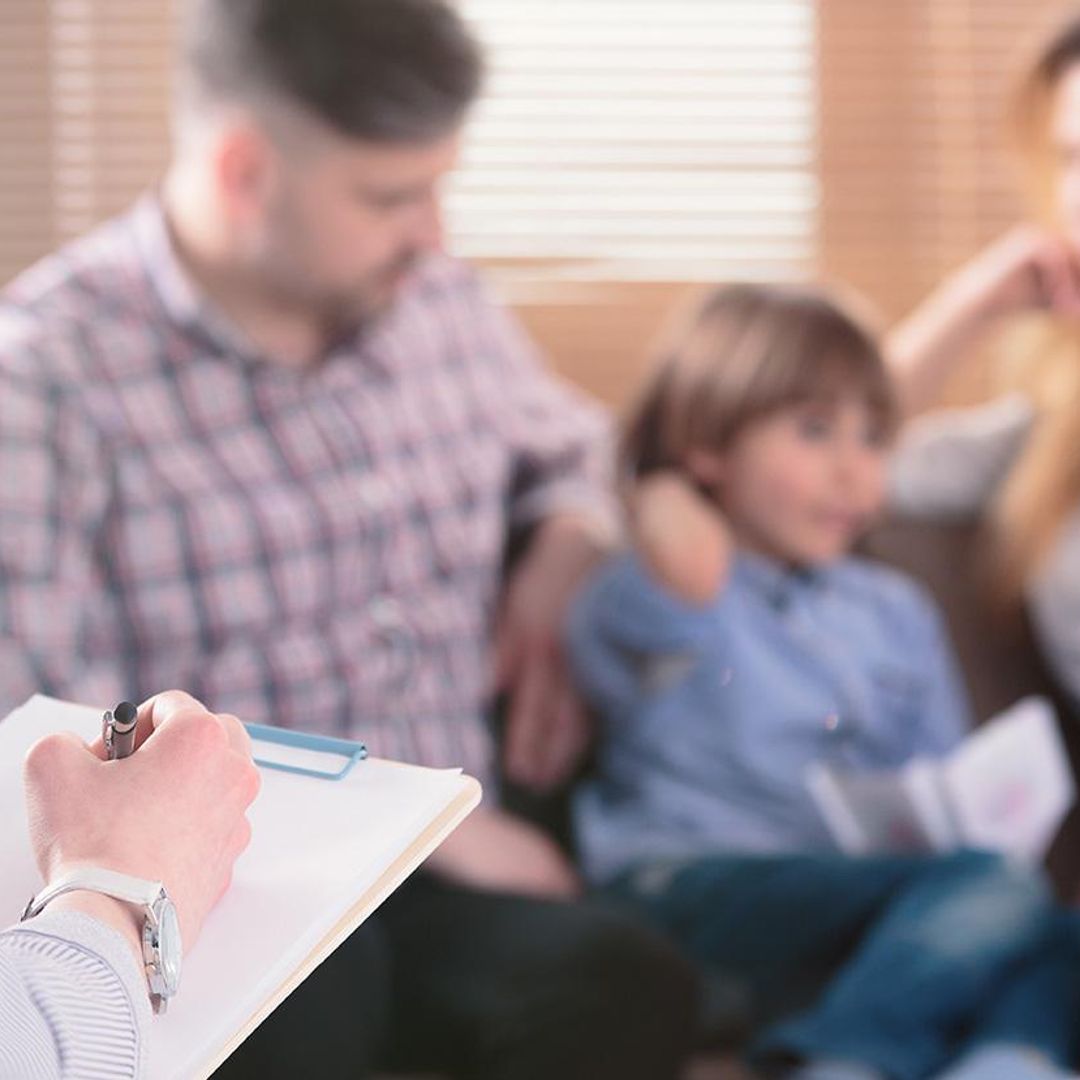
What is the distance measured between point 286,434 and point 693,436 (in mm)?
462

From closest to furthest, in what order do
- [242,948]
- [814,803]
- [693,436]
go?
[242,948]
[814,803]
[693,436]

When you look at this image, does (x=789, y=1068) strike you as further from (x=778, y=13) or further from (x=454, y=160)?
(x=778, y=13)

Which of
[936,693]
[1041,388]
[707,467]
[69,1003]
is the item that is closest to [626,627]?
[707,467]

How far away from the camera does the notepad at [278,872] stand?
26.3 inches

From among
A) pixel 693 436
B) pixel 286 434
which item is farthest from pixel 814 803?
pixel 286 434

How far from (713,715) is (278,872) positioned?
0.94 m

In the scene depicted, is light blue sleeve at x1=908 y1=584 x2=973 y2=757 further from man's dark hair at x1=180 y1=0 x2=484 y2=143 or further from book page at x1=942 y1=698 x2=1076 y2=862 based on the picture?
man's dark hair at x1=180 y1=0 x2=484 y2=143

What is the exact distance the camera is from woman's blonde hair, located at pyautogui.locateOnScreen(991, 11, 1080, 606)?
182 cm

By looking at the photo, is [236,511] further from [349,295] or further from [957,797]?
[957,797]

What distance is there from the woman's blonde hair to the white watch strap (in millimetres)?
1358

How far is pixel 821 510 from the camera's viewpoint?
1699mm

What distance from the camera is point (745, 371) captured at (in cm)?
172

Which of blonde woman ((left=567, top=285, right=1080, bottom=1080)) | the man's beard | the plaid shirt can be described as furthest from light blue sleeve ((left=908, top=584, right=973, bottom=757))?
the man's beard

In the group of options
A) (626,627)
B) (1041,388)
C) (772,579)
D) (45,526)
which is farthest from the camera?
(1041,388)
